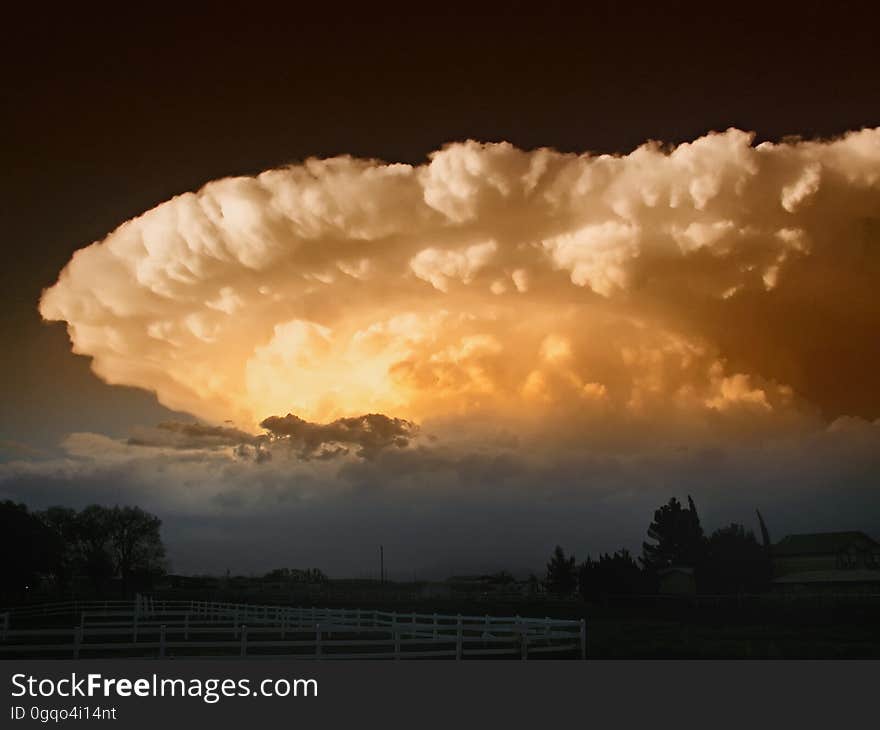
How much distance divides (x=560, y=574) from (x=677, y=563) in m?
10.1

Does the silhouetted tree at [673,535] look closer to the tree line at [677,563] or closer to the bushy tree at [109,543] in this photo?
the tree line at [677,563]

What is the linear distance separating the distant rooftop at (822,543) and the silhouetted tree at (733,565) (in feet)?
28.3

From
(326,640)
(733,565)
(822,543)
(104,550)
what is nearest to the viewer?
(326,640)

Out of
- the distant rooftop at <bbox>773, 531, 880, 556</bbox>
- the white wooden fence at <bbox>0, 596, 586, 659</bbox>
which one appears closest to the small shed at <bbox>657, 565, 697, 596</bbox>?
the distant rooftop at <bbox>773, 531, 880, 556</bbox>

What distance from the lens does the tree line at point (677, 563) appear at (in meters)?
56.5

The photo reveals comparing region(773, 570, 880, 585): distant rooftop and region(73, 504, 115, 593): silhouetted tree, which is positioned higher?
region(73, 504, 115, 593): silhouetted tree

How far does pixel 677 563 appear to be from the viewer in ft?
222

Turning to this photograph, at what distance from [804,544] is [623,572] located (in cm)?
2504

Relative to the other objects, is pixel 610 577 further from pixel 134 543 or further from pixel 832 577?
pixel 134 543

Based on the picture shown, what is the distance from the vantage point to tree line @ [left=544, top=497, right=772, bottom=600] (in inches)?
2223

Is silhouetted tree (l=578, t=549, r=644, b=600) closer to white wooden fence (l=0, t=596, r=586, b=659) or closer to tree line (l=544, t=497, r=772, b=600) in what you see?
tree line (l=544, t=497, r=772, b=600)

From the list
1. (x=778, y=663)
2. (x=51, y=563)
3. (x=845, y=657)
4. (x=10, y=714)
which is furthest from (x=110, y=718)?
(x=51, y=563)

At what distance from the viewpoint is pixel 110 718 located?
14492mm

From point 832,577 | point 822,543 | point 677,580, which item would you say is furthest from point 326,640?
point 822,543
